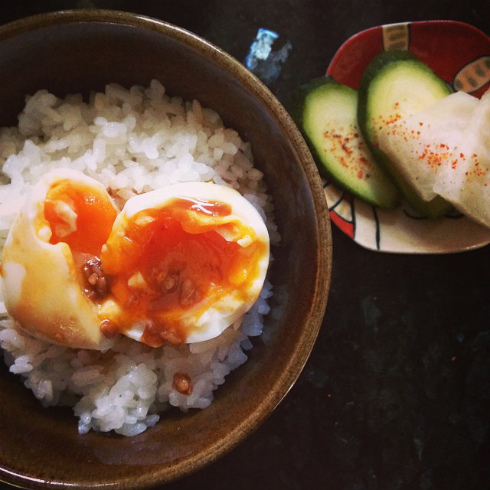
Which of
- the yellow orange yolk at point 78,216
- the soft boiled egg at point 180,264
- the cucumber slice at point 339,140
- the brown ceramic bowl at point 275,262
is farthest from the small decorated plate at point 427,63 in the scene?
the yellow orange yolk at point 78,216

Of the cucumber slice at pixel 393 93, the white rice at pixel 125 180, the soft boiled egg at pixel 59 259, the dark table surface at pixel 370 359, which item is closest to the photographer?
the soft boiled egg at pixel 59 259

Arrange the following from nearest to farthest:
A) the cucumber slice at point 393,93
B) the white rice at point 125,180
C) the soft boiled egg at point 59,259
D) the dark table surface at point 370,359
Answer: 1. the soft boiled egg at point 59,259
2. the white rice at point 125,180
3. the cucumber slice at point 393,93
4. the dark table surface at point 370,359

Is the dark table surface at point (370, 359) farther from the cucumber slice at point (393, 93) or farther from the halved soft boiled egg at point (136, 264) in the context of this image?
the halved soft boiled egg at point (136, 264)

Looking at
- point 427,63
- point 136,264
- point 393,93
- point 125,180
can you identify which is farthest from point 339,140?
point 136,264

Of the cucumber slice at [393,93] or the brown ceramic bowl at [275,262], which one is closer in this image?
the brown ceramic bowl at [275,262]

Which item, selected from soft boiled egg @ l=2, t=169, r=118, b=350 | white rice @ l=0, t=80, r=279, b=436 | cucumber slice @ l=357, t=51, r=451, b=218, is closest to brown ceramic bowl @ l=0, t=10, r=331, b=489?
white rice @ l=0, t=80, r=279, b=436

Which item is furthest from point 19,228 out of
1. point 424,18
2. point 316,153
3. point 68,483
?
point 424,18
